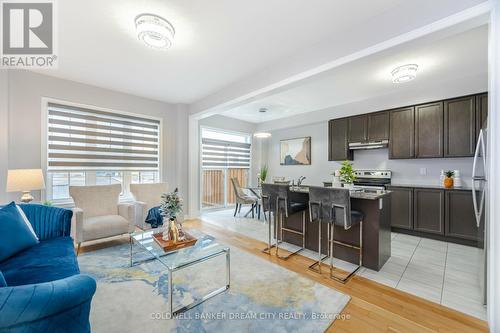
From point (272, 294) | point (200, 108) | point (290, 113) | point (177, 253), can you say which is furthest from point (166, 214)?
point (290, 113)

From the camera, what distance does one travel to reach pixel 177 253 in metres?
2.15

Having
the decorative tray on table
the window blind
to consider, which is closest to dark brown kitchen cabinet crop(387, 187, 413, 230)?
the decorative tray on table

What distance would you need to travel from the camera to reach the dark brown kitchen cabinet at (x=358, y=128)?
461 centimetres

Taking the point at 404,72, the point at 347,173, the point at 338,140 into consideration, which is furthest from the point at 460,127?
the point at 347,173

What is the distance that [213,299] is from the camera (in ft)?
6.59

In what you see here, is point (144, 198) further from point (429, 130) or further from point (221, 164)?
point (429, 130)

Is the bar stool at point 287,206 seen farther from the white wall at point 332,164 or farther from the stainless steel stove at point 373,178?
the white wall at point 332,164

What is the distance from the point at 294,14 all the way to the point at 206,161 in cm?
436

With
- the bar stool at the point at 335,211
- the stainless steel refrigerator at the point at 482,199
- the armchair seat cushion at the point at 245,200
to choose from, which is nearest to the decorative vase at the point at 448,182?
the stainless steel refrigerator at the point at 482,199

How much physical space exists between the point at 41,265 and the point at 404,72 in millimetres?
4618

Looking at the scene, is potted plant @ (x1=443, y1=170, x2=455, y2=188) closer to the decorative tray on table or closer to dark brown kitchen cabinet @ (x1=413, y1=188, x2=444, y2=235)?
dark brown kitchen cabinet @ (x1=413, y1=188, x2=444, y2=235)

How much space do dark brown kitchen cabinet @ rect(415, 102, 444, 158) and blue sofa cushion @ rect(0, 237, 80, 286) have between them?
17.0 feet

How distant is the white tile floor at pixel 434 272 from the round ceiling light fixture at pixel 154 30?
3183 mm

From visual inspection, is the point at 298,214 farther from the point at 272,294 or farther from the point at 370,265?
the point at 272,294
